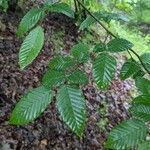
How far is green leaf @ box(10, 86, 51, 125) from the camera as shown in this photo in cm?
94

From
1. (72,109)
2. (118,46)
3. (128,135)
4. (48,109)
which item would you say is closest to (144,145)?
(128,135)

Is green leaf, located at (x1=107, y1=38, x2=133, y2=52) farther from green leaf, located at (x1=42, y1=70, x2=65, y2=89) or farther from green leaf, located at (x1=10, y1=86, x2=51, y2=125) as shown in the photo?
green leaf, located at (x1=10, y1=86, x2=51, y2=125)

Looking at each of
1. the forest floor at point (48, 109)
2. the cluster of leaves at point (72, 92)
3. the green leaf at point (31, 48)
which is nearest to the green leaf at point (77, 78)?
the cluster of leaves at point (72, 92)

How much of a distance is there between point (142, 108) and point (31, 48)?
38cm

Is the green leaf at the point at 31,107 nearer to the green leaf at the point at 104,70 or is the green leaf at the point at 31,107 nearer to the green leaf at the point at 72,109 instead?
the green leaf at the point at 72,109

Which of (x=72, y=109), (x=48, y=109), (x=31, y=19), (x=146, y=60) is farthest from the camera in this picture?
(x=48, y=109)

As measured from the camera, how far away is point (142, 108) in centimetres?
103

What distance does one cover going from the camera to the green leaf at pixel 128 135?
0.95 m

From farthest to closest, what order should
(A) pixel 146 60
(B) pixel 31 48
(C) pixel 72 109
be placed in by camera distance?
(A) pixel 146 60, (B) pixel 31 48, (C) pixel 72 109

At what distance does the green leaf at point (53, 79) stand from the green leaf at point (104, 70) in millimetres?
108

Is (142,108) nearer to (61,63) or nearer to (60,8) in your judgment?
(61,63)

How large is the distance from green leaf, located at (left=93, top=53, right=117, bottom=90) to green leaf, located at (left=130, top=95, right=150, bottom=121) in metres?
0.11

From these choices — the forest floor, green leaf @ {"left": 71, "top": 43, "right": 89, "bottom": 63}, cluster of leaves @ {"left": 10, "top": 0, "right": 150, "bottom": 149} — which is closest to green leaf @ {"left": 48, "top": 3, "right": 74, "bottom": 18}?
cluster of leaves @ {"left": 10, "top": 0, "right": 150, "bottom": 149}

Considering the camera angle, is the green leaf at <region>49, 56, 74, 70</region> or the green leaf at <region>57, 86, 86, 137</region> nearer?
the green leaf at <region>57, 86, 86, 137</region>
